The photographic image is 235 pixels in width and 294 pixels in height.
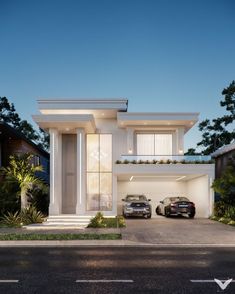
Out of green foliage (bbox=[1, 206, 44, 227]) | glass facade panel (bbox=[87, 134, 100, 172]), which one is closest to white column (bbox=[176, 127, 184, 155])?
glass facade panel (bbox=[87, 134, 100, 172])

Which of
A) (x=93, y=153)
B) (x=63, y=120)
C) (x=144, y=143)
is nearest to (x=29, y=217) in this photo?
(x=63, y=120)

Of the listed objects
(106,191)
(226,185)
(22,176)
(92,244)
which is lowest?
(92,244)

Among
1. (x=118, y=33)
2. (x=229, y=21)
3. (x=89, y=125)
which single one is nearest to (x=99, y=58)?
(x=118, y=33)

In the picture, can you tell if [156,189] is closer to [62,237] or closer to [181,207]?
[181,207]

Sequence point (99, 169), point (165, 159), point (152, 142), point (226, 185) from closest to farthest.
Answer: point (226, 185)
point (165, 159)
point (99, 169)
point (152, 142)

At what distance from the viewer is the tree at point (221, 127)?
44.1 meters

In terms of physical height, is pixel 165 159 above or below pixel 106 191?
above

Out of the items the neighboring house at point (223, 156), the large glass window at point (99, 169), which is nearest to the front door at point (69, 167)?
the large glass window at point (99, 169)

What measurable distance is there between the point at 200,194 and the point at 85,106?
430 inches

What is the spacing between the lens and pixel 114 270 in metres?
8.00

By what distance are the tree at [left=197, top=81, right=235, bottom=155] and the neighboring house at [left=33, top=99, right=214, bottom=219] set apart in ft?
65.2

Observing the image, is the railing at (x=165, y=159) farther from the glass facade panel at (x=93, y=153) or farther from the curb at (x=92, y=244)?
the curb at (x=92, y=244)

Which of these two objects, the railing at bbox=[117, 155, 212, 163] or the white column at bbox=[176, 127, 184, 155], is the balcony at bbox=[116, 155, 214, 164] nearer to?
the railing at bbox=[117, 155, 212, 163]

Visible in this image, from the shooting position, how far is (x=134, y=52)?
107 feet
